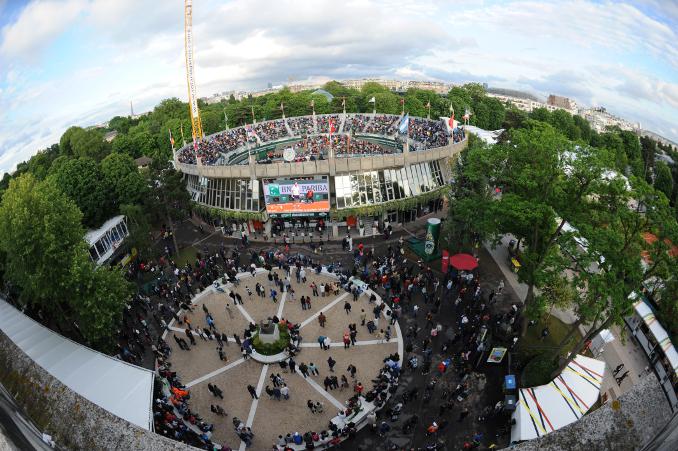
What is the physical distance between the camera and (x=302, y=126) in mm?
71250

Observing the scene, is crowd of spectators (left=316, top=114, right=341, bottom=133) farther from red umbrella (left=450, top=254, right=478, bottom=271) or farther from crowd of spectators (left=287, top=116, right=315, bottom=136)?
red umbrella (left=450, top=254, right=478, bottom=271)

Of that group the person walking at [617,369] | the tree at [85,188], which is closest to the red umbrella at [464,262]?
the person walking at [617,369]

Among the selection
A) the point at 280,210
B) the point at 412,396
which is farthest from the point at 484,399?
the point at 280,210

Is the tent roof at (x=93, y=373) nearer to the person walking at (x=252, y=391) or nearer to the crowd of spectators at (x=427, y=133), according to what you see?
the person walking at (x=252, y=391)

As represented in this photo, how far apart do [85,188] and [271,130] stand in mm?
37964

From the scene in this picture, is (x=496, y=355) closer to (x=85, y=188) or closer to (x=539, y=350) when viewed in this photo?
(x=539, y=350)

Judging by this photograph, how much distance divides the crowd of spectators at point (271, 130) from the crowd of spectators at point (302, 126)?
173 centimetres

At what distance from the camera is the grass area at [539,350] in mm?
22562

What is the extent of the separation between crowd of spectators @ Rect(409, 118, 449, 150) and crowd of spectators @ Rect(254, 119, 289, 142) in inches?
960

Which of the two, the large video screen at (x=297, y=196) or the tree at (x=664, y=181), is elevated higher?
the large video screen at (x=297, y=196)

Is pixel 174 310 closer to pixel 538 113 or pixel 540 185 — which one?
pixel 540 185

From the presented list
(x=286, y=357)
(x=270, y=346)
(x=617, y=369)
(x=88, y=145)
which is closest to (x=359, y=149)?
(x=270, y=346)

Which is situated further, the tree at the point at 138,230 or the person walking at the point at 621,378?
the tree at the point at 138,230

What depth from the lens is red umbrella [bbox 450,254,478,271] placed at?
31677 millimetres
